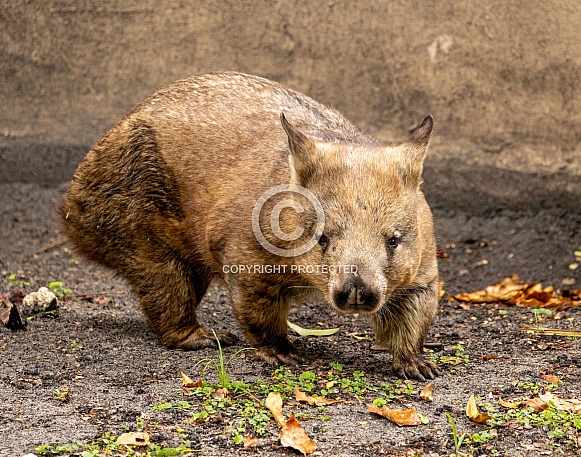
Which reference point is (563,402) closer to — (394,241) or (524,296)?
(394,241)

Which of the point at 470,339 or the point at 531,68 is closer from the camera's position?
the point at 470,339

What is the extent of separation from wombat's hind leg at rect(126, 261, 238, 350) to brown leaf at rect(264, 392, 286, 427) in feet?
4.83

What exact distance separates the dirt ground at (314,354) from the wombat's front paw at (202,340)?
0.43 feet

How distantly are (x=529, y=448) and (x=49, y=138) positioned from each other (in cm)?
645

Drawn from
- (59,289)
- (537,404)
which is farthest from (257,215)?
(59,289)

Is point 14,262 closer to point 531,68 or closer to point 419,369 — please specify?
point 419,369

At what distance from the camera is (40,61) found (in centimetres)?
934

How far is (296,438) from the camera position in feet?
14.2

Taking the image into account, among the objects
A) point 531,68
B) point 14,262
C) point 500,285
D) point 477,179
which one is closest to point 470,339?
point 500,285

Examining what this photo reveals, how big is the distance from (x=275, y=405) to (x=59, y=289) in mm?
3373

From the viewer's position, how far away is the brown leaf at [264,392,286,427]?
4.56 m

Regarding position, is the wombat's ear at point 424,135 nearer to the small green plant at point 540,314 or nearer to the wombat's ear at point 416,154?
the wombat's ear at point 416,154

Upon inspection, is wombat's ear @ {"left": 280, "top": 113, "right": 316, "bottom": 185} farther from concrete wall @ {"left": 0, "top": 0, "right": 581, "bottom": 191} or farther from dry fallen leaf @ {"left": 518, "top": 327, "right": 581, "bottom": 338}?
concrete wall @ {"left": 0, "top": 0, "right": 581, "bottom": 191}

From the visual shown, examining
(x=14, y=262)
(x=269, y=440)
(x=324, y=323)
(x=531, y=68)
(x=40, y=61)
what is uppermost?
(x=531, y=68)
